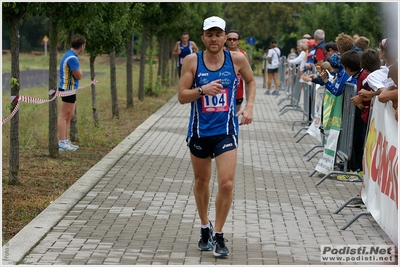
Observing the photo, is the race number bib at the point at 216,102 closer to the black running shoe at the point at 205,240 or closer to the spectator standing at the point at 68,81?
the black running shoe at the point at 205,240

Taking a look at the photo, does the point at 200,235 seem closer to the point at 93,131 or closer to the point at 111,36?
the point at 93,131

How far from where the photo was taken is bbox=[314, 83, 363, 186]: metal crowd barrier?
1070 centimetres

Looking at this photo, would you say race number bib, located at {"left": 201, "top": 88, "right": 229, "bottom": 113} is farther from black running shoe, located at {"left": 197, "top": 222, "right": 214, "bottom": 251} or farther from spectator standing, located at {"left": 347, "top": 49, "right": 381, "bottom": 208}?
spectator standing, located at {"left": 347, "top": 49, "right": 381, "bottom": 208}

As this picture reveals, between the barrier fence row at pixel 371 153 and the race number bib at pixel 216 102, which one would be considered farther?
the barrier fence row at pixel 371 153

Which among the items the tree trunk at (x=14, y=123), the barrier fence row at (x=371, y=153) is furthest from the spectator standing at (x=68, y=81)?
the barrier fence row at (x=371, y=153)

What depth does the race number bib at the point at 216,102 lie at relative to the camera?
24.4 ft

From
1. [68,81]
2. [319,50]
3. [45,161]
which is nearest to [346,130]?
[45,161]

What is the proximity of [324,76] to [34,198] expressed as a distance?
13.9 feet

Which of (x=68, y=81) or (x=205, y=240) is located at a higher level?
(x=68, y=81)

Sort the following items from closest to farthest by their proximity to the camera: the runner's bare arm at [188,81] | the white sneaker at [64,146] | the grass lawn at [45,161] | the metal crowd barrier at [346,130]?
1. the runner's bare arm at [188,81]
2. the grass lawn at [45,161]
3. the metal crowd barrier at [346,130]
4. the white sneaker at [64,146]

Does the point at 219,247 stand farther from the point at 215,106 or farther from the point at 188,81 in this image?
the point at 188,81

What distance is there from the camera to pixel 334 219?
9094mm

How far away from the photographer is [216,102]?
746 centimetres

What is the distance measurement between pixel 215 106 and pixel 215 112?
5 cm
